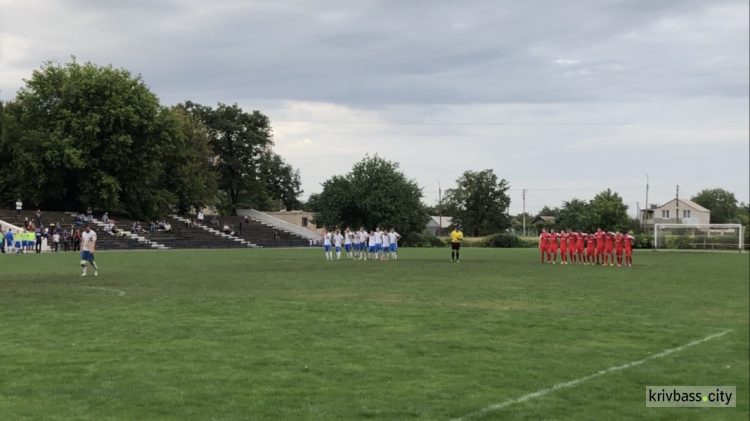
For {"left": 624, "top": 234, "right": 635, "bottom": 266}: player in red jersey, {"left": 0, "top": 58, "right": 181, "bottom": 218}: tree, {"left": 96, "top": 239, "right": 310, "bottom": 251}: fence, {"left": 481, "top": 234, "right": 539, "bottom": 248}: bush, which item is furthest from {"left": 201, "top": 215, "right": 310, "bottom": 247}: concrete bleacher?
{"left": 624, "top": 234, "right": 635, "bottom": 266}: player in red jersey

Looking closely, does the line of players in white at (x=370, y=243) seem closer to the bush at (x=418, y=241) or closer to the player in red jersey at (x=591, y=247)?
the player in red jersey at (x=591, y=247)

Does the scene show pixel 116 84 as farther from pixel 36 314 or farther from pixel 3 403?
pixel 3 403

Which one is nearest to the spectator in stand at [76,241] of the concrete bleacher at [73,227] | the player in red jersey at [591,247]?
the concrete bleacher at [73,227]

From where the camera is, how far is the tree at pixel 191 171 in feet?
253

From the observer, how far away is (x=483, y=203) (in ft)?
380

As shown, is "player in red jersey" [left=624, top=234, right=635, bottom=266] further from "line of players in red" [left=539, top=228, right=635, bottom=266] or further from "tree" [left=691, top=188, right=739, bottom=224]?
"tree" [left=691, top=188, right=739, bottom=224]

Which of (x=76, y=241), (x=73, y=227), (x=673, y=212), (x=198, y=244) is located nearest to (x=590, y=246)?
(x=673, y=212)

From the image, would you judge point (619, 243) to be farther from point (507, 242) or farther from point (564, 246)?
point (507, 242)

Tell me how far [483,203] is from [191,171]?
52689mm

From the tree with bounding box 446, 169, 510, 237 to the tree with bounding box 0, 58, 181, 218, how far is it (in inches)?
2266

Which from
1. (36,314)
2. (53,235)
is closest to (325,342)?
(36,314)

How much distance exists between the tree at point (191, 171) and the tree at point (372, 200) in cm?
1224

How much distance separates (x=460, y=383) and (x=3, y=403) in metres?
4.85

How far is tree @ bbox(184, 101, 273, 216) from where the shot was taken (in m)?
90.2
